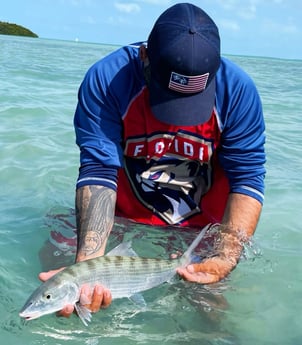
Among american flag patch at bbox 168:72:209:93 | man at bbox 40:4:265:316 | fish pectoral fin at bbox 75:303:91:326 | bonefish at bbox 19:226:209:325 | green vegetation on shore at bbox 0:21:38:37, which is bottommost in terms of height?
green vegetation on shore at bbox 0:21:38:37

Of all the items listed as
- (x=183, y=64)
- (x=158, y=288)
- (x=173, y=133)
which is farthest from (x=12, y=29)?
(x=183, y=64)

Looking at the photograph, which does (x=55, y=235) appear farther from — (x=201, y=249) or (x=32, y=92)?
(x=32, y=92)

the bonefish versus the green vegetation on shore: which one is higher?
the bonefish

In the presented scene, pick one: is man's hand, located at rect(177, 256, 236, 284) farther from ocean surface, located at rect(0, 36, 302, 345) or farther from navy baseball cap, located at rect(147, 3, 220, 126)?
navy baseball cap, located at rect(147, 3, 220, 126)

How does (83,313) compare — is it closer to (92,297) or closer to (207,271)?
(92,297)

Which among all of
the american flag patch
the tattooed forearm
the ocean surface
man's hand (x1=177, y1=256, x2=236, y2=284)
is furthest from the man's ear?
the ocean surface

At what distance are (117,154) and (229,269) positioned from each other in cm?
98

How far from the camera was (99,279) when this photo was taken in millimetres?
2920

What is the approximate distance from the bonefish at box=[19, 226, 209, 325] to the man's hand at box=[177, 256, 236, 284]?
0.07 m

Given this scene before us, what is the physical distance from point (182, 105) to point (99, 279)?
1020 mm

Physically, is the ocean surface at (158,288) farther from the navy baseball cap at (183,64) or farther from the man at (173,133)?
the navy baseball cap at (183,64)

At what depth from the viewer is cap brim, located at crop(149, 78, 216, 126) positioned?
3080 millimetres

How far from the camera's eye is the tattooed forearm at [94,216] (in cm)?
329

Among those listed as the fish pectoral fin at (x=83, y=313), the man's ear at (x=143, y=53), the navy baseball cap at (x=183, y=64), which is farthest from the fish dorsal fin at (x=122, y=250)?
the man's ear at (x=143, y=53)
